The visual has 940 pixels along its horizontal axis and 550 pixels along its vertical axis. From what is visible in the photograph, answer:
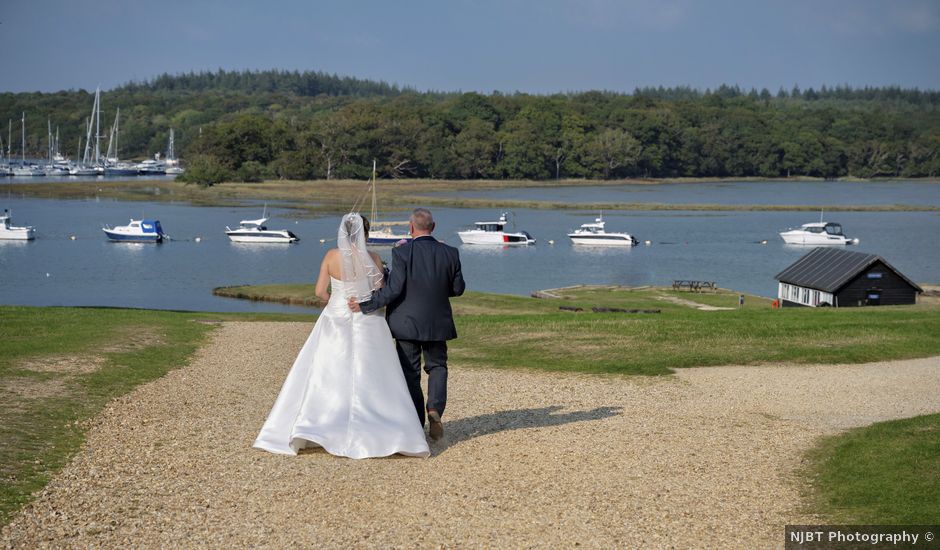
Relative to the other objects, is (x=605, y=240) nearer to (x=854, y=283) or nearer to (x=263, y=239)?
(x=263, y=239)

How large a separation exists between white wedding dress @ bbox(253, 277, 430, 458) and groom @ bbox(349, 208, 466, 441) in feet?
0.62

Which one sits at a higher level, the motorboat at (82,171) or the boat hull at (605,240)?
the motorboat at (82,171)

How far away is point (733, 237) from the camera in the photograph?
316ft

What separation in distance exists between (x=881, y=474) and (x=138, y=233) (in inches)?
3197

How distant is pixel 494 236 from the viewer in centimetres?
8962

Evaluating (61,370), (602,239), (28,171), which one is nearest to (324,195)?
Answer: (602,239)

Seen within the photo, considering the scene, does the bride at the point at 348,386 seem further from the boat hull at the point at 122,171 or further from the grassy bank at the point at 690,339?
the boat hull at the point at 122,171

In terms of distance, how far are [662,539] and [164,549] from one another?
3917 mm

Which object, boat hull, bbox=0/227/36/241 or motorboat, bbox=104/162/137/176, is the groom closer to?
boat hull, bbox=0/227/36/241

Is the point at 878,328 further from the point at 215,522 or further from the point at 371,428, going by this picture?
the point at 215,522

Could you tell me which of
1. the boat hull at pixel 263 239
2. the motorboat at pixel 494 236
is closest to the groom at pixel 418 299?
the motorboat at pixel 494 236

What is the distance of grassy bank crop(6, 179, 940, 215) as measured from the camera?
12988 centimetres

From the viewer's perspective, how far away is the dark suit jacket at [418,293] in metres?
11.7

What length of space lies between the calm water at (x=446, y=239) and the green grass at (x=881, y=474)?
34.6 m
